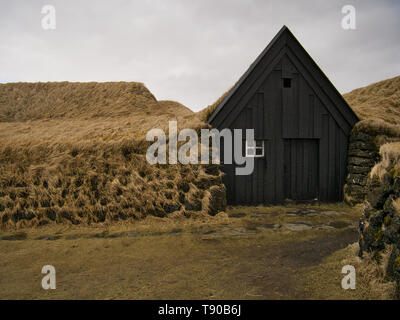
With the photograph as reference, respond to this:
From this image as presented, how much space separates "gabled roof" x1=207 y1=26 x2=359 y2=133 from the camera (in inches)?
346

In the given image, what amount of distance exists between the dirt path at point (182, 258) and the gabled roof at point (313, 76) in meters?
3.85

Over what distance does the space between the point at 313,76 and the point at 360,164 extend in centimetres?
353

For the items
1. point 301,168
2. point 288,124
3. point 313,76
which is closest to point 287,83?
point 313,76

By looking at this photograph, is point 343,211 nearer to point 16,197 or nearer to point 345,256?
point 345,256

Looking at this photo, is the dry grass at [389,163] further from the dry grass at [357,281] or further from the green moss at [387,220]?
the dry grass at [357,281]

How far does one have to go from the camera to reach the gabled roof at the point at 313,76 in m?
8.79

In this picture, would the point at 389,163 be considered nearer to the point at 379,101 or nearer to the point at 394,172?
the point at 394,172

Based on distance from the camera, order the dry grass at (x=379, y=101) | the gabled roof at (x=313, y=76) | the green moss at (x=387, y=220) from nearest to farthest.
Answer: the green moss at (x=387, y=220)
the gabled roof at (x=313, y=76)
the dry grass at (x=379, y=101)

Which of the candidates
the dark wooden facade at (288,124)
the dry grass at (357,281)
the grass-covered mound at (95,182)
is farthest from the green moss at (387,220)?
the dark wooden facade at (288,124)

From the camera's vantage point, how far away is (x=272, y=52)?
9008 millimetres
